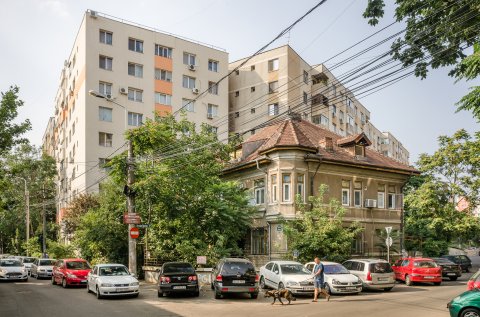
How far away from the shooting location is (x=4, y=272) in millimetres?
30578

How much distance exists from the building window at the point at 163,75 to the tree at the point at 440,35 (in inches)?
1463

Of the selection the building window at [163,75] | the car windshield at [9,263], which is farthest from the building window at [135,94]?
the car windshield at [9,263]

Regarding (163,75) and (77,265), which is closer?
(77,265)

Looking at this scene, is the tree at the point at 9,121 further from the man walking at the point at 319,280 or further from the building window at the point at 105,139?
the building window at the point at 105,139

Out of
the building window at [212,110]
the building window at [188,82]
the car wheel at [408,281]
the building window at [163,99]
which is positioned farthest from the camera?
the building window at [212,110]

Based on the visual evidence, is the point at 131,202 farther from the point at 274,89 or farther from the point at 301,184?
the point at 274,89

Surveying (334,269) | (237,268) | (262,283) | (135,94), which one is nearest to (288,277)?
(237,268)

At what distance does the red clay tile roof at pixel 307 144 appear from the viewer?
30256 mm

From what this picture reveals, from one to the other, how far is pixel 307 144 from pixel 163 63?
25.4 metres

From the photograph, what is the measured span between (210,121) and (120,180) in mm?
28427

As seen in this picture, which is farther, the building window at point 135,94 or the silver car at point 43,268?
the building window at point 135,94

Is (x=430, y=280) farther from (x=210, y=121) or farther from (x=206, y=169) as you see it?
(x=210, y=121)

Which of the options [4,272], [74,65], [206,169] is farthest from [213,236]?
[74,65]

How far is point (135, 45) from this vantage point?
48.9 meters
